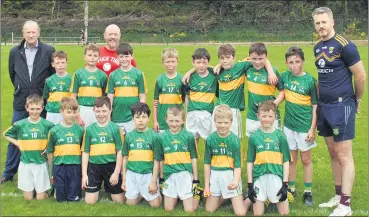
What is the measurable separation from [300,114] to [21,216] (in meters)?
4.04

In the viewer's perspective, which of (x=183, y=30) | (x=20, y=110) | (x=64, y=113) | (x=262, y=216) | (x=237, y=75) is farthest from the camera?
(x=183, y=30)

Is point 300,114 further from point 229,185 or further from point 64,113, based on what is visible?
point 64,113

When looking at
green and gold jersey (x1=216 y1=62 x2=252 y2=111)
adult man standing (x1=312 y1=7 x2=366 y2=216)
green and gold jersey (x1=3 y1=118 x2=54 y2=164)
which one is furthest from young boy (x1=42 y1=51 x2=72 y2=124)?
adult man standing (x1=312 y1=7 x2=366 y2=216)

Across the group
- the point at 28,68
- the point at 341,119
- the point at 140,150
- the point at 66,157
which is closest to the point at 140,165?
the point at 140,150

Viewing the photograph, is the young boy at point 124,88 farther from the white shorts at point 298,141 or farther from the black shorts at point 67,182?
the white shorts at point 298,141

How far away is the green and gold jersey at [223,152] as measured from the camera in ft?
20.5

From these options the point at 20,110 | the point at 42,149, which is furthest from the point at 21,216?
the point at 20,110

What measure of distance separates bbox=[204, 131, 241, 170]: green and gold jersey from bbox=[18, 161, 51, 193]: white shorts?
244cm

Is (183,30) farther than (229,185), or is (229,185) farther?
(183,30)

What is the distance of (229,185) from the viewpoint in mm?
6113

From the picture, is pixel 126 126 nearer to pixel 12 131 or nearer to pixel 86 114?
pixel 86 114

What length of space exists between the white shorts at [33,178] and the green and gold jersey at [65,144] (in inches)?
12.5

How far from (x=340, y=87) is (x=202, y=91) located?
2.09 meters

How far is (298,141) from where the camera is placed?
6.75m
